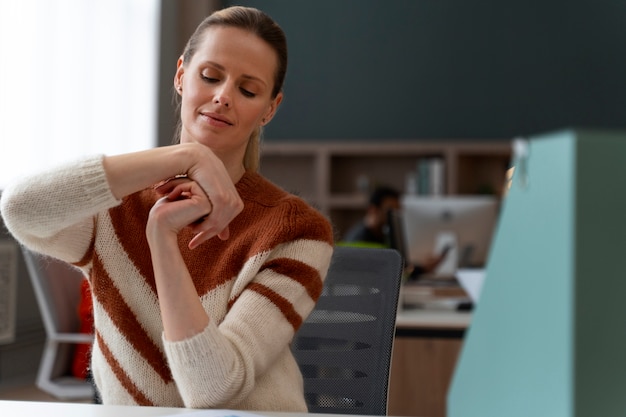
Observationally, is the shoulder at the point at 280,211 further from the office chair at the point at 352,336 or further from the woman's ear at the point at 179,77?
the office chair at the point at 352,336

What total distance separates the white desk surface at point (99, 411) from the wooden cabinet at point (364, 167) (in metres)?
5.55

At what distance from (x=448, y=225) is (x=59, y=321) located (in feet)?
8.10

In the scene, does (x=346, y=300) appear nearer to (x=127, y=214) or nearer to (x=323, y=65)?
(x=127, y=214)

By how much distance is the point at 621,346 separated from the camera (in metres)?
0.45

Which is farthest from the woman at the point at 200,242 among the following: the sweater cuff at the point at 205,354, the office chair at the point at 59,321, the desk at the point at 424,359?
the office chair at the point at 59,321

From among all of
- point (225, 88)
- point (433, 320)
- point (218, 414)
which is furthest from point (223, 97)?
point (433, 320)

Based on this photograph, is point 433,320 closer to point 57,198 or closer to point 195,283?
point 195,283

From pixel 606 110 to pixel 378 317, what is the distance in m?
5.73

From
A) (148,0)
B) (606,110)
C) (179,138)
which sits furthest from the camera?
(606,110)

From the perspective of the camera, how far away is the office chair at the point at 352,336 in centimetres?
160

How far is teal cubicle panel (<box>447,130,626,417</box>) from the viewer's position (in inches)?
16.8

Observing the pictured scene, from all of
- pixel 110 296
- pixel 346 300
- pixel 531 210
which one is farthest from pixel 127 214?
pixel 531 210

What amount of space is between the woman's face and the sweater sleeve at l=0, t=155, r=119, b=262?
21 centimetres

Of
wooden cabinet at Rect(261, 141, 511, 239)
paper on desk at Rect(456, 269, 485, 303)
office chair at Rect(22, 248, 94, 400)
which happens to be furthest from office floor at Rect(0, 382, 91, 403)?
wooden cabinet at Rect(261, 141, 511, 239)
